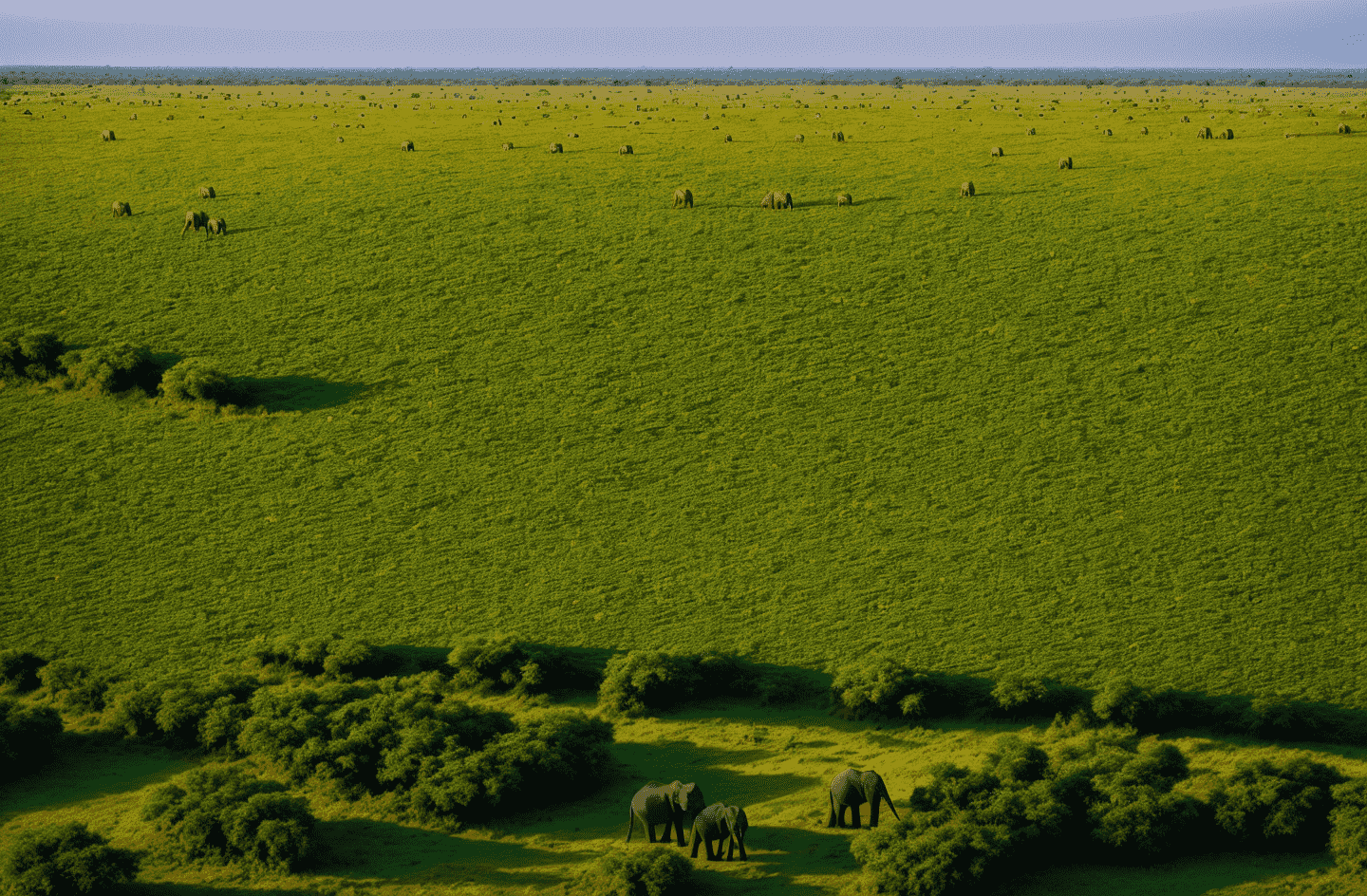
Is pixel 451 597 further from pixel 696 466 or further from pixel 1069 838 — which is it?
pixel 1069 838

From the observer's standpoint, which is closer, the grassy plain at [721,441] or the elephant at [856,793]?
the elephant at [856,793]

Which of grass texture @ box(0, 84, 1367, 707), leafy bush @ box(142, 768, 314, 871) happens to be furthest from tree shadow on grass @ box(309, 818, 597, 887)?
grass texture @ box(0, 84, 1367, 707)

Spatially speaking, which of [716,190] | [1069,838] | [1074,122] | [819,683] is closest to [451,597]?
[819,683]

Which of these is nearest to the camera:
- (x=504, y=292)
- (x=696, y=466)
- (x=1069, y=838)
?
(x=1069, y=838)

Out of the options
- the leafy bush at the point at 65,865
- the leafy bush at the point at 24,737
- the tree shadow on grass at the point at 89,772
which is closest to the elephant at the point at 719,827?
the leafy bush at the point at 65,865

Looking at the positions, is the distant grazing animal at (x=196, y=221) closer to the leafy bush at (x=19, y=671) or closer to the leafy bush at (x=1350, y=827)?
the leafy bush at (x=19, y=671)

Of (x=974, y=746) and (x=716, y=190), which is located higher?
(x=716, y=190)

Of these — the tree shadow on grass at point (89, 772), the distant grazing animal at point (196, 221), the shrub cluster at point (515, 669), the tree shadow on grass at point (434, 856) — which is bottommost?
the tree shadow on grass at point (434, 856)

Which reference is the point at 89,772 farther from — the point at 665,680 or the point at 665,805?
the point at 665,805
